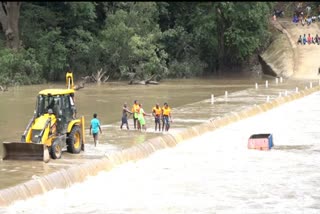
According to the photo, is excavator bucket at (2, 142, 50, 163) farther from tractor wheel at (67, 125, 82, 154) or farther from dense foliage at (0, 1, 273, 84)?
dense foliage at (0, 1, 273, 84)

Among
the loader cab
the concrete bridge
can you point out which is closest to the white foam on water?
the loader cab

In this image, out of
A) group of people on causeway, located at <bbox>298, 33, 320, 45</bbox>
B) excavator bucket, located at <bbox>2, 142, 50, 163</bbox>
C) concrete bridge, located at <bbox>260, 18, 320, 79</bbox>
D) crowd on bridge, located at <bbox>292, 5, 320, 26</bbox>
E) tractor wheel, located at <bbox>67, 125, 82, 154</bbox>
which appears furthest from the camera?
crowd on bridge, located at <bbox>292, 5, 320, 26</bbox>

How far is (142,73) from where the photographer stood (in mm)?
56719

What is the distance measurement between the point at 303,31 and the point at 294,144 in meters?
47.8

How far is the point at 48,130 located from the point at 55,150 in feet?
2.26

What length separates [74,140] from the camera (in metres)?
18.1

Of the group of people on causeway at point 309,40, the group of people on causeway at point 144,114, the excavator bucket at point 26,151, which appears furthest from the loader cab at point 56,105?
the group of people on causeway at point 309,40

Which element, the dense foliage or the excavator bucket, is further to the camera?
the dense foliage

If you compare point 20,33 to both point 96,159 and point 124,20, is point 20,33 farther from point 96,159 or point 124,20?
point 96,159

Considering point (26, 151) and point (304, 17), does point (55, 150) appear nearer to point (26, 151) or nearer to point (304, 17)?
point (26, 151)

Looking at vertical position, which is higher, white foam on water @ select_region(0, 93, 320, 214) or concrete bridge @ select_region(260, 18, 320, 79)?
concrete bridge @ select_region(260, 18, 320, 79)

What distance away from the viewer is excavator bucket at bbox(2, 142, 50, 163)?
16547 mm

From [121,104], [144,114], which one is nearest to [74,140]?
[144,114]

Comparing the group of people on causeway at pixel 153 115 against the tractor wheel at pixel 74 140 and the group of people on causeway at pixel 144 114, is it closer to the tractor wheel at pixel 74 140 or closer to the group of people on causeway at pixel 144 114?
the group of people on causeway at pixel 144 114
